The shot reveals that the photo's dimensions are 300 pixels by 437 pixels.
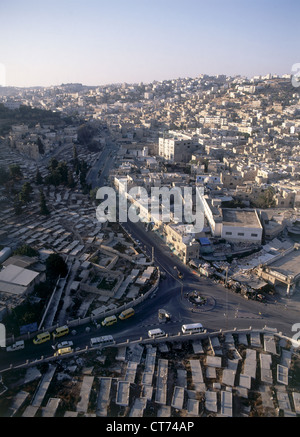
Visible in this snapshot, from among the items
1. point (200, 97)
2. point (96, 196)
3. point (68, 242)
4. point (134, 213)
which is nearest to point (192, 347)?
point (68, 242)

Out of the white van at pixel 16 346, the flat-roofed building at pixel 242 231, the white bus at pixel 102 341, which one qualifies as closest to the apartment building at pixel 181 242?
the flat-roofed building at pixel 242 231

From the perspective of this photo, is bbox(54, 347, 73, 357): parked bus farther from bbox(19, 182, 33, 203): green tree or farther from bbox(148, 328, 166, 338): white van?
bbox(19, 182, 33, 203): green tree

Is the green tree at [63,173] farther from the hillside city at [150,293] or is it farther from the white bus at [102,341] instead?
the white bus at [102,341]

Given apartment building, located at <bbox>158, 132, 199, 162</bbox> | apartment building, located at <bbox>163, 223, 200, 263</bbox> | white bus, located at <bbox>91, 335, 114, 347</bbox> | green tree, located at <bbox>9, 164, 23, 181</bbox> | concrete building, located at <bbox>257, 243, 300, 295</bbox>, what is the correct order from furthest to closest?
1. apartment building, located at <bbox>158, 132, 199, 162</bbox>
2. green tree, located at <bbox>9, 164, 23, 181</bbox>
3. apartment building, located at <bbox>163, 223, 200, 263</bbox>
4. concrete building, located at <bbox>257, 243, 300, 295</bbox>
5. white bus, located at <bbox>91, 335, 114, 347</bbox>

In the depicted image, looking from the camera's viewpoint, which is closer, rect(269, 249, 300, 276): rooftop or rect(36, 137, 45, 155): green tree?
rect(269, 249, 300, 276): rooftop

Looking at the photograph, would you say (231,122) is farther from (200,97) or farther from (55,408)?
(55,408)

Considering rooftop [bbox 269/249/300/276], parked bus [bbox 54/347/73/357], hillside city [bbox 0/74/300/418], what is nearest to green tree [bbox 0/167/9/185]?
hillside city [bbox 0/74/300/418]
